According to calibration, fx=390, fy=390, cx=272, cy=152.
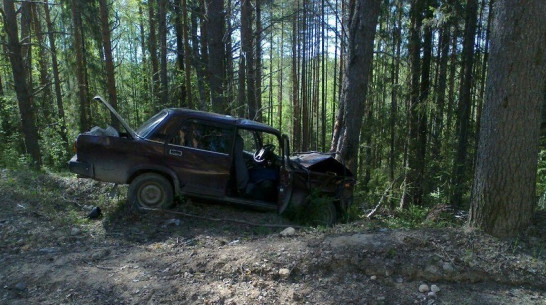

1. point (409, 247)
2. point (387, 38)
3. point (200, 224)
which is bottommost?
point (200, 224)

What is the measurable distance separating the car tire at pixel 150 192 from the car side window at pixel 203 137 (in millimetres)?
744

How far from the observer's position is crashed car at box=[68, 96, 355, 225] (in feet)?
22.2

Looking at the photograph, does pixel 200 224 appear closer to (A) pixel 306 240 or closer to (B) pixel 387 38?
(A) pixel 306 240

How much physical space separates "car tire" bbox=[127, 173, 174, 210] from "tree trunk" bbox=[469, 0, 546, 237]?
500 cm

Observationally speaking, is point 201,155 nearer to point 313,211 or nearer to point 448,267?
point 313,211

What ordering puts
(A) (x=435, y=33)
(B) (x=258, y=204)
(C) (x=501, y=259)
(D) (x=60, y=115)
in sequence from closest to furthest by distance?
(C) (x=501, y=259), (B) (x=258, y=204), (A) (x=435, y=33), (D) (x=60, y=115)

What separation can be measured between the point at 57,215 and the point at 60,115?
53.2ft

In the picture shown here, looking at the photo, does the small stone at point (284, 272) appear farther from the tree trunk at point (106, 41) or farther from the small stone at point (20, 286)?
the tree trunk at point (106, 41)

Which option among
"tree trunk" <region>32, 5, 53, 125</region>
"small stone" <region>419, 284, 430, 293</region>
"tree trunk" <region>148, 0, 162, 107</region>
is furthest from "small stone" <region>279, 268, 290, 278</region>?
"tree trunk" <region>32, 5, 53, 125</region>

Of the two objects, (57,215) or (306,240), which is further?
(57,215)

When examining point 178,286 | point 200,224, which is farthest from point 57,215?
point 178,286

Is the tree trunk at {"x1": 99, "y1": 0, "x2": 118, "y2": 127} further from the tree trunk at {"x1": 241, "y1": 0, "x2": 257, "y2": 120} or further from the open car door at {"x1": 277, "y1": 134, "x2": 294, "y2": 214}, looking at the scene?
the open car door at {"x1": 277, "y1": 134, "x2": 294, "y2": 214}

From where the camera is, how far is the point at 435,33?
59.7 ft

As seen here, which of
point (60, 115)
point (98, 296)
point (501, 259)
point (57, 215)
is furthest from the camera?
point (60, 115)
